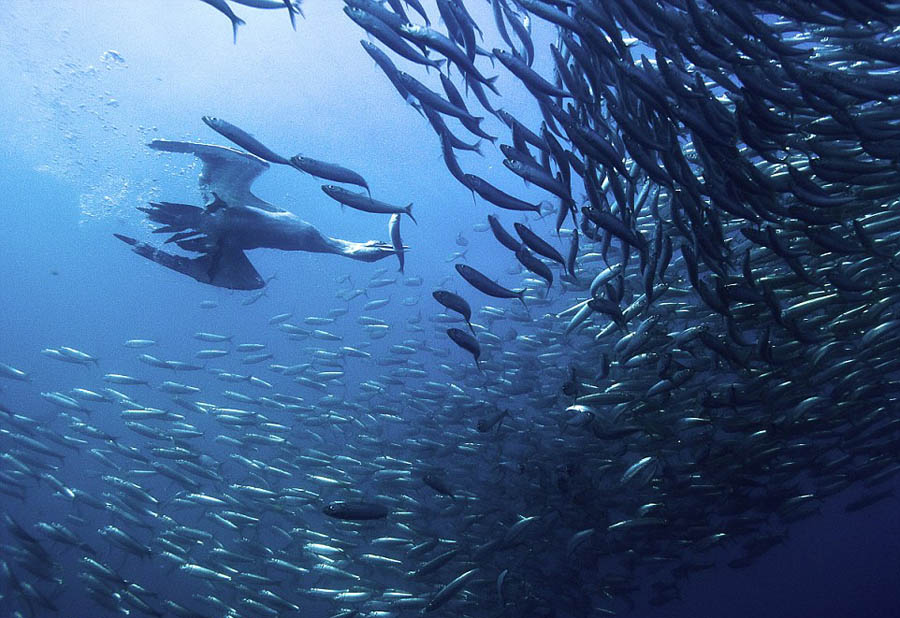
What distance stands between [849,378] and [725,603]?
40.1m

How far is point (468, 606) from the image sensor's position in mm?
10078

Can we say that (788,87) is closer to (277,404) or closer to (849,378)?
(849,378)

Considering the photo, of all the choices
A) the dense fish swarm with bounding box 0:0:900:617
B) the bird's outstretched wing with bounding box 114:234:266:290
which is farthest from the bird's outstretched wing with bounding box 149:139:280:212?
the dense fish swarm with bounding box 0:0:900:617

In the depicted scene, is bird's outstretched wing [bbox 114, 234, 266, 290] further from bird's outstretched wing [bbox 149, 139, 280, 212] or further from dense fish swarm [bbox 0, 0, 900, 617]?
dense fish swarm [bbox 0, 0, 900, 617]

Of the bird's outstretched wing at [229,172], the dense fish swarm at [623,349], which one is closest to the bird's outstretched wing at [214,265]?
the bird's outstretched wing at [229,172]

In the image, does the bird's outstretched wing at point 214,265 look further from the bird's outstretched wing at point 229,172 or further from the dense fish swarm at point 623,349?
the dense fish swarm at point 623,349

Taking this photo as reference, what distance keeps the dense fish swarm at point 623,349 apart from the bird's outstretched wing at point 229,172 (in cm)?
327

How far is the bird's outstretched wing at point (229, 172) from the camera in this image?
702 centimetres

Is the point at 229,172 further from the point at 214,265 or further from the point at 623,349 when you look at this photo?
the point at 623,349

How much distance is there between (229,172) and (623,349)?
5.69 metres

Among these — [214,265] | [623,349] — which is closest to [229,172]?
[214,265]

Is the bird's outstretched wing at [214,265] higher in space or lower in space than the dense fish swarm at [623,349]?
higher

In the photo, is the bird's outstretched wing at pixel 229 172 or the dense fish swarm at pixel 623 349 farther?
the bird's outstretched wing at pixel 229 172

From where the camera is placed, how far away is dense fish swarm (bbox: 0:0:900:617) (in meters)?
3.91
